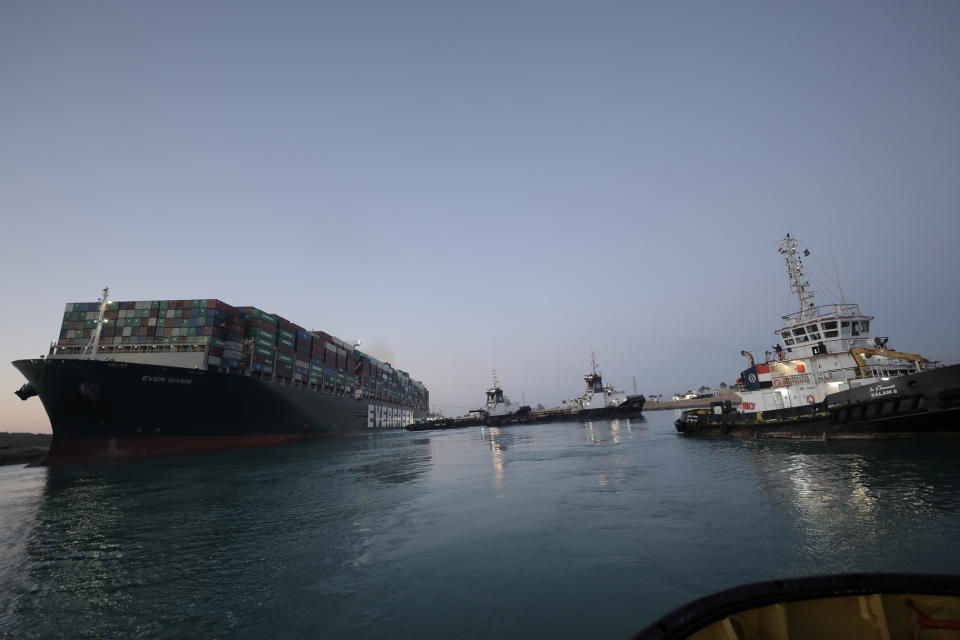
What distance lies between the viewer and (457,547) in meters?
8.98

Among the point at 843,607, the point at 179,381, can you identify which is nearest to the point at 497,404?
the point at 179,381

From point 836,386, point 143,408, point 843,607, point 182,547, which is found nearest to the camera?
point 843,607

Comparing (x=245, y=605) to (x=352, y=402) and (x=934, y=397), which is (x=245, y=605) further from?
(x=352, y=402)

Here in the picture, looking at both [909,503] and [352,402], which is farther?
[352,402]

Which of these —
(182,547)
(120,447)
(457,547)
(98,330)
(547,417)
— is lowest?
(547,417)

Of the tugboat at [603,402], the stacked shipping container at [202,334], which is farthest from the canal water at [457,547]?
the tugboat at [603,402]

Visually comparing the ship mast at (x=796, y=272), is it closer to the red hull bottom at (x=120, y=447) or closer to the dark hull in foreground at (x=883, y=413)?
the dark hull in foreground at (x=883, y=413)

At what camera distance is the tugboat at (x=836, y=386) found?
18719mm

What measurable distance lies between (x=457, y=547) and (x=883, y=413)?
77.8 feet

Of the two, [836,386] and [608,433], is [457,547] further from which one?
[608,433]

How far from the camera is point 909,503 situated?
10.1 m

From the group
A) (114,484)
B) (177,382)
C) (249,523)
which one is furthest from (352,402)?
(249,523)

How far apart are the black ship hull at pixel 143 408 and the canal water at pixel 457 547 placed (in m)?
12.8

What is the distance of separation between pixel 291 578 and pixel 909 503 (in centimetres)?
1481
